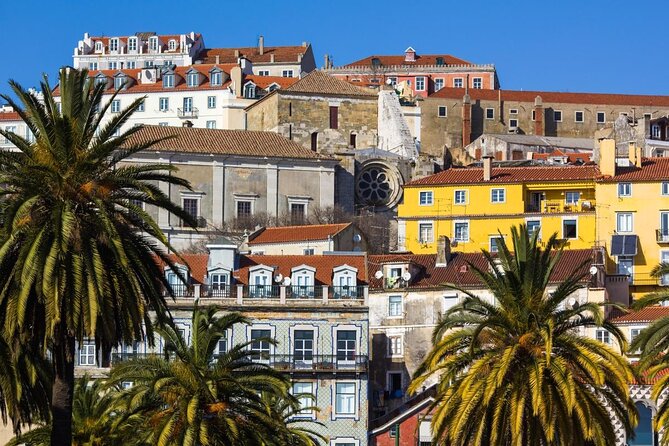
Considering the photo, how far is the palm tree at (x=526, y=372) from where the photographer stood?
155 feet

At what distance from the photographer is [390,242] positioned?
382 ft

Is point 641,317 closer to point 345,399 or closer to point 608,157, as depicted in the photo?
point 345,399

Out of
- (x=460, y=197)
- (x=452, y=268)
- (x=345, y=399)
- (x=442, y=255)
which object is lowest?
(x=345, y=399)

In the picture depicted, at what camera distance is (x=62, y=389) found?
132 ft

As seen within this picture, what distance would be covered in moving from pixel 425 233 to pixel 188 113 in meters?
58.9

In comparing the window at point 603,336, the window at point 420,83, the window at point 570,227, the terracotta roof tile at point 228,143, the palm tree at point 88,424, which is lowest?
the palm tree at point 88,424

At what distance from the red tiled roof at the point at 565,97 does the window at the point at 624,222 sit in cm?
6777

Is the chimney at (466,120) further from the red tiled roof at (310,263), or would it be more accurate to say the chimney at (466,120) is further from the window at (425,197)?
the red tiled roof at (310,263)

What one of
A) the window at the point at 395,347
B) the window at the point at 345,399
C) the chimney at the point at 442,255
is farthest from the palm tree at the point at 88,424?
the chimney at the point at 442,255

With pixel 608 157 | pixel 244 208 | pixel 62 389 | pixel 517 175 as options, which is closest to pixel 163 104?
pixel 244 208

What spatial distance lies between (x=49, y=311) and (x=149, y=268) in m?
2.96

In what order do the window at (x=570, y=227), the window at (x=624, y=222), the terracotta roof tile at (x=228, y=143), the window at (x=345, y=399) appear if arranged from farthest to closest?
the terracotta roof tile at (x=228, y=143)
the window at (x=570, y=227)
the window at (x=624, y=222)
the window at (x=345, y=399)

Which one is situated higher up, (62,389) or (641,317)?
(641,317)

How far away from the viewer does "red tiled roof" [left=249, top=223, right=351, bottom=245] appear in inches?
3917
